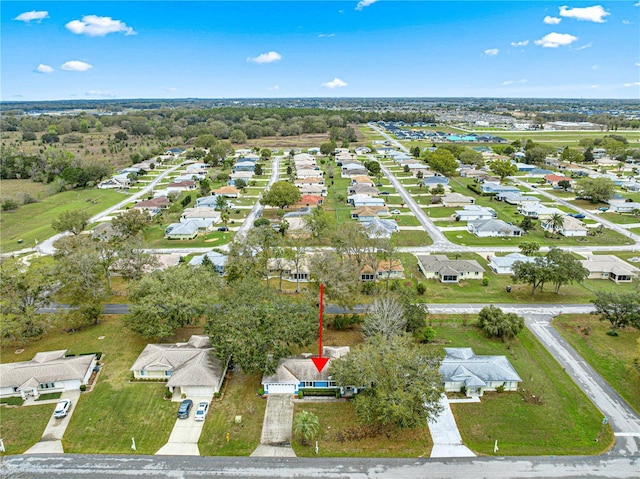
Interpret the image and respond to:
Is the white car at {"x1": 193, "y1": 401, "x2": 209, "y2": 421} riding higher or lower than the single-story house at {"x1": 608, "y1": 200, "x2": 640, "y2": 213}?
lower

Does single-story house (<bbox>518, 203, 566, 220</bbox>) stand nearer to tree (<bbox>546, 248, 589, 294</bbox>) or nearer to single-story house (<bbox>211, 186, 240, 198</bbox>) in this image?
tree (<bbox>546, 248, 589, 294</bbox>)

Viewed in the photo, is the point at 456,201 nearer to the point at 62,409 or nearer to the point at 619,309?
the point at 619,309

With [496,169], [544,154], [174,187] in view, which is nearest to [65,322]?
[174,187]

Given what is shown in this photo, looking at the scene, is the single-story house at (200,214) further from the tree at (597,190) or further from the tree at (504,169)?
the tree at (597,190)

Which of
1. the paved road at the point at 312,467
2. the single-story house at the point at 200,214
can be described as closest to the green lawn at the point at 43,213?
the single-story house at the point at 200,214

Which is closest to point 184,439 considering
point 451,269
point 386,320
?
point 386,320

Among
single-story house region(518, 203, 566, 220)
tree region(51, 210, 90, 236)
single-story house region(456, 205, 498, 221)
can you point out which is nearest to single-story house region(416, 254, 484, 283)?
single-story house region(456, 205, 498, 221)
